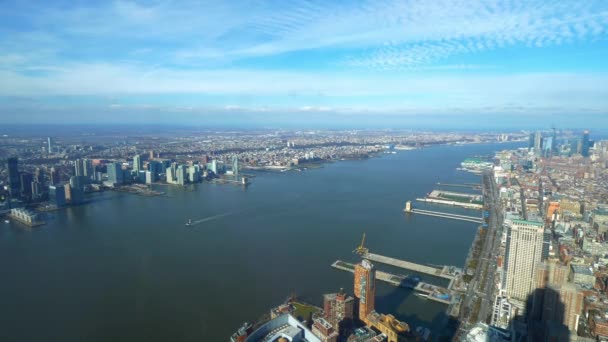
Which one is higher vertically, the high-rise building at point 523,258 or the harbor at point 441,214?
the high-rise building at point 523,258

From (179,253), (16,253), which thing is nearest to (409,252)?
(179,253)

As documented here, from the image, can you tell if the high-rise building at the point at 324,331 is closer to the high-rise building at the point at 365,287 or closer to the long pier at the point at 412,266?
the high-rise building at the point at 365,287

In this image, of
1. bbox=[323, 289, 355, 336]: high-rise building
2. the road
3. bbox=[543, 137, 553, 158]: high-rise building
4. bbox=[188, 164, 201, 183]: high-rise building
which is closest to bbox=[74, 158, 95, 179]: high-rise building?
bbox=[188, 164, 201, 183]: high-rise building

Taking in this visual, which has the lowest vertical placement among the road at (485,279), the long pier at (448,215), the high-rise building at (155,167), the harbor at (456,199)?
the road at (485,279)

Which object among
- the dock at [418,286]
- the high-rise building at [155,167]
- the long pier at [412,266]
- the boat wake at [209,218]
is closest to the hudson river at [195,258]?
the boat wake at [209,218]

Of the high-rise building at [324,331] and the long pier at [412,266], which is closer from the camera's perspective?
the high-rise building at [324,331]

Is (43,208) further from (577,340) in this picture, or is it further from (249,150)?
(249,150)
